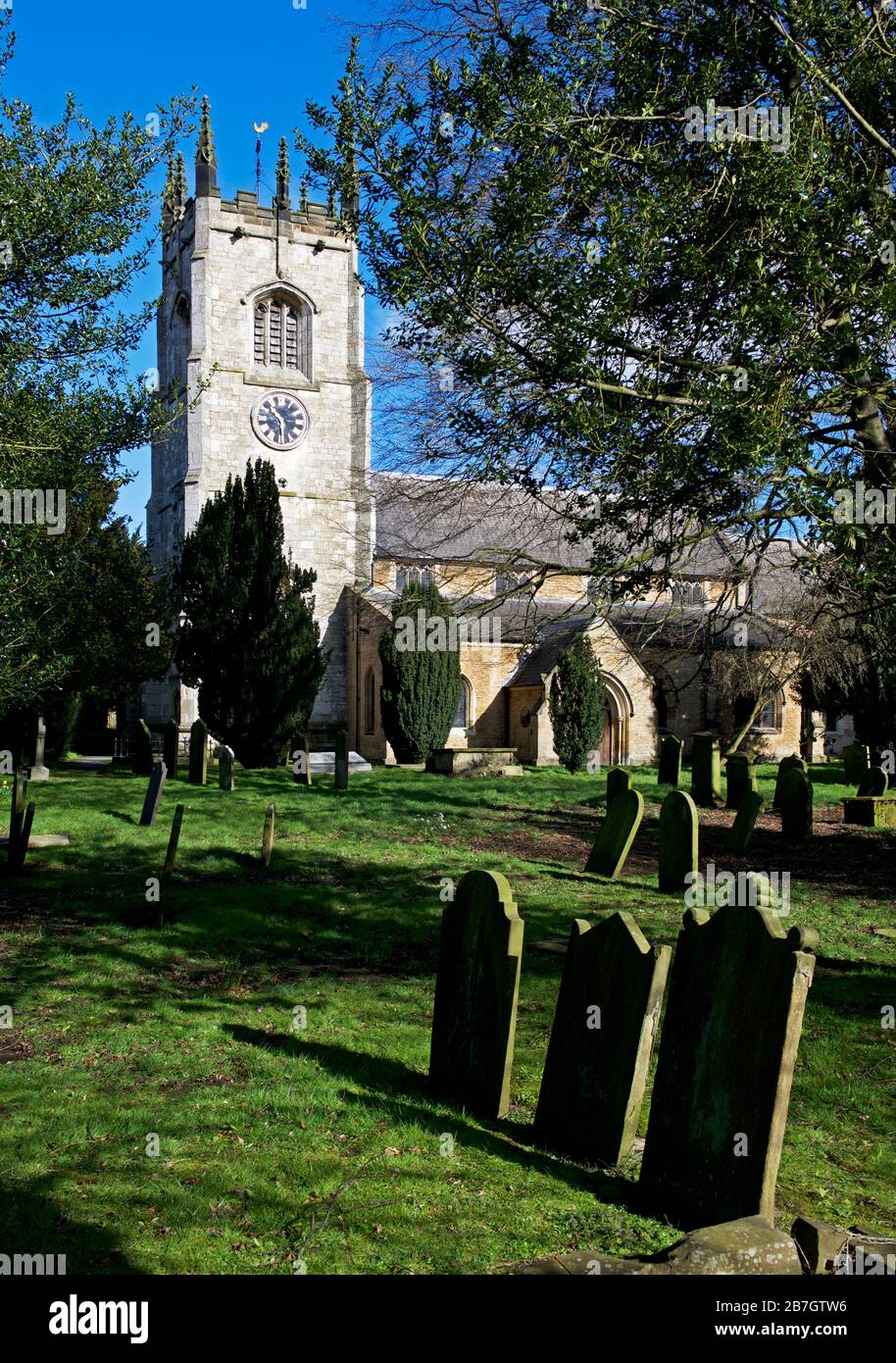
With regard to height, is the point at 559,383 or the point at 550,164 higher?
the point at 550,164

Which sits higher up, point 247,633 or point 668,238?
point 668,238

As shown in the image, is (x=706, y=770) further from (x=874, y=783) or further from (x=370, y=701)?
(x=370, y=701)

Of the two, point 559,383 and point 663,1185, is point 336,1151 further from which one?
point 559,383

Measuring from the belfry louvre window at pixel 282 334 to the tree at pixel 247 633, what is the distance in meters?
12.2

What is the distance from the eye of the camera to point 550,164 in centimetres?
684

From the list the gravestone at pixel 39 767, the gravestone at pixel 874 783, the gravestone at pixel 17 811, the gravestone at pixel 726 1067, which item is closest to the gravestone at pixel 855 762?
the gravestone at pixel 874 783

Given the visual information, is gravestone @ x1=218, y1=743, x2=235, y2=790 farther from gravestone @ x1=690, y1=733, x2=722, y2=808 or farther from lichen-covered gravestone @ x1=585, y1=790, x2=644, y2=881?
gravestone @ x1=690, y1=733, x2=722, y2=808

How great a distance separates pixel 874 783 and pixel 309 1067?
1376cm

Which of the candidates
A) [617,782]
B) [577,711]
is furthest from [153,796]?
[577,711]

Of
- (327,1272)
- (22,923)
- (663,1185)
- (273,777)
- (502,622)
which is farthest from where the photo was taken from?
(502,622)

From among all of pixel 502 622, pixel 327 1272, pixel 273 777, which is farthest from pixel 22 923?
pixel 502 622

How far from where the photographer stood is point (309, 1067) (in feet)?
18.3

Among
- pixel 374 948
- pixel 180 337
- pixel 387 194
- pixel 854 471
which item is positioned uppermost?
pixel 180 337
